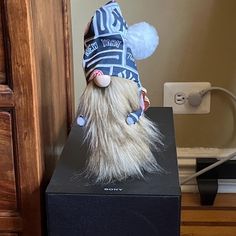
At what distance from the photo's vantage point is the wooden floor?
4.42 feet

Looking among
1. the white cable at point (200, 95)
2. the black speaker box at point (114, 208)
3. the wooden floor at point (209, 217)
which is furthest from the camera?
the white cable at point (200, 95)

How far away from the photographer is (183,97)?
57.5 inches

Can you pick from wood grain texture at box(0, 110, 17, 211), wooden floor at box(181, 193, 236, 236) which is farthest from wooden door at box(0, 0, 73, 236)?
wooden floor at box(181, 193, 236, 236)

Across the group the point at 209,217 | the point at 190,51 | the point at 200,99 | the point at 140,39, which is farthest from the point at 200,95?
the point at 140,39

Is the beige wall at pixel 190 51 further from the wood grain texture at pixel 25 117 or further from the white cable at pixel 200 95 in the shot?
the wood grain texture at pixel 25 117

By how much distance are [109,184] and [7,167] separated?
0.19 m

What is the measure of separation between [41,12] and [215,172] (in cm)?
74

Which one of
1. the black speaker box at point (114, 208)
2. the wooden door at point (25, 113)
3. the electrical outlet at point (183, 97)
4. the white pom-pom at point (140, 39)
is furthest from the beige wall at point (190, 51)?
the black speaker box at point (114, 208)

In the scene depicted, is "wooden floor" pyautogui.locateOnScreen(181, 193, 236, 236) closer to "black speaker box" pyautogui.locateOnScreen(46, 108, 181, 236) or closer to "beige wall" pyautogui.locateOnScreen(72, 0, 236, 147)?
"beige wall" pyautogui.locateOnScreen(72, 0, 236, 147)

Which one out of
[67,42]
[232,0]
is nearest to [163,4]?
[232,0]

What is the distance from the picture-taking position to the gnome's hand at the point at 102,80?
0.85 meters

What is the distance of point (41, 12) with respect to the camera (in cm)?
97

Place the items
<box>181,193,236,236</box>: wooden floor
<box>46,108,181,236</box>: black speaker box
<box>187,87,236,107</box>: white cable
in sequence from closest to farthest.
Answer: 1. <box>46,108,181,236</box>: black speaker box
2. <box>181,193,236,236</box>: wooden floor
3. <box>187,87,236,107</box>: white cable

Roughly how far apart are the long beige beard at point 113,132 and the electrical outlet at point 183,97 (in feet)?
1.81
